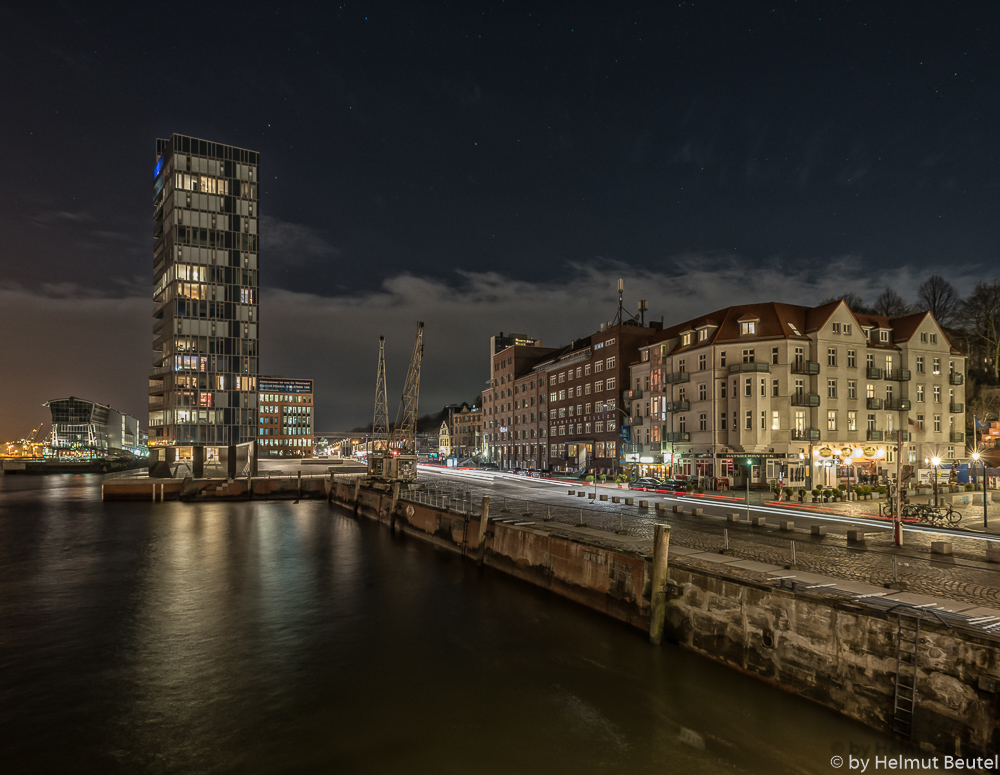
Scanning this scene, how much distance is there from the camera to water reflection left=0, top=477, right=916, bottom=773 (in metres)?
14.1

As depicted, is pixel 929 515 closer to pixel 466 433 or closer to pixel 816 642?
pixel 816 642

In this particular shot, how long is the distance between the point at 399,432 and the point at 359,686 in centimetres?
9952

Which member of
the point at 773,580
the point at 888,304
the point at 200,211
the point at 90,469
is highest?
the point at 200,211

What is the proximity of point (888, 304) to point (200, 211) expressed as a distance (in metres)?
134

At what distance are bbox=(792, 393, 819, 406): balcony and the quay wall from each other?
1654 inches

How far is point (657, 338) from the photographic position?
75.2 meters

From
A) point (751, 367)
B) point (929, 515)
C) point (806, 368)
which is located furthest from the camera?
point (806, 368)

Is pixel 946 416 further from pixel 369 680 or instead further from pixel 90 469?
pixel 90 469

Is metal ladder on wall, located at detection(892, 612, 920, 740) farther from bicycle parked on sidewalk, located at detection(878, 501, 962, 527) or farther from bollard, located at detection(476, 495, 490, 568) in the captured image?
bicycle parked on sidewalk, located at detection(878, 501, 962, 527)

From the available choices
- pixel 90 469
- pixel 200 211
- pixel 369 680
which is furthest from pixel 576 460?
pixel 90 469

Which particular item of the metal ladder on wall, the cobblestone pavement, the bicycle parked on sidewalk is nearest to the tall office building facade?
the cobblestone pavement

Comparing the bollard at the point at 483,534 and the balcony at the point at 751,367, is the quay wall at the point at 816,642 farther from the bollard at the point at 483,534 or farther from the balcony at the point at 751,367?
the balcony at the point at 751,367

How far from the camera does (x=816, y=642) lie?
14266 mm

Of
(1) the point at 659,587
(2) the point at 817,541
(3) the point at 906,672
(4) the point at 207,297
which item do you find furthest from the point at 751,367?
(4) the point at 207,297
